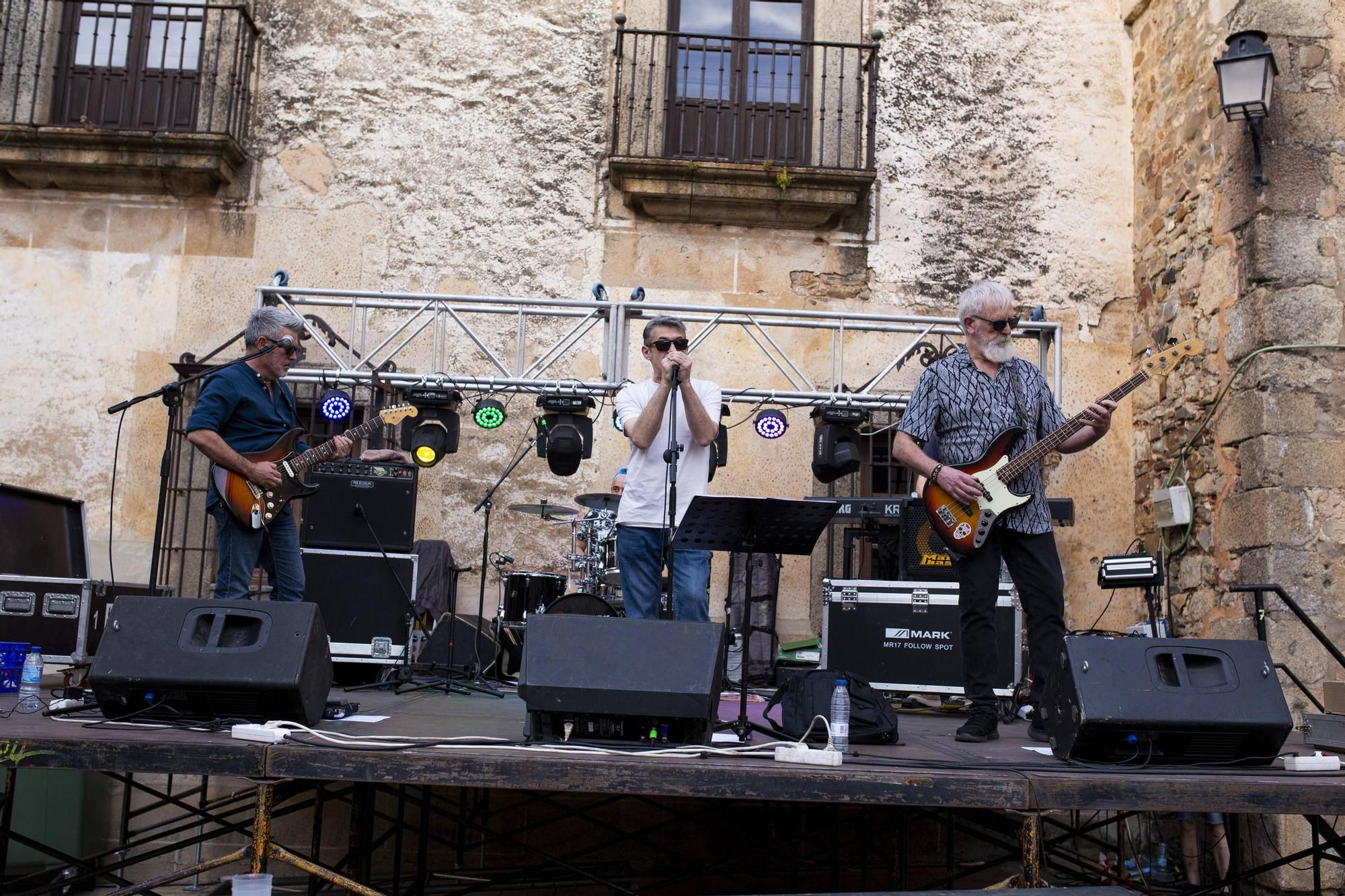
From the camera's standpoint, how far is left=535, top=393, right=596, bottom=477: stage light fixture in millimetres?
6949

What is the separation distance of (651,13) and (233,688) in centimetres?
685

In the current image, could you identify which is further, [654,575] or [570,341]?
[570,341]

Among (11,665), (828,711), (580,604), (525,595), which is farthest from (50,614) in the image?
(828,711)

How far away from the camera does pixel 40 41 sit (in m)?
8.48

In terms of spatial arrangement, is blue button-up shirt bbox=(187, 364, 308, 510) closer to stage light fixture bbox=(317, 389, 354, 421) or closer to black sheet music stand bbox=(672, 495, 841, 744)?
black sheet music stand bbox=(672, 495, 841, 744)

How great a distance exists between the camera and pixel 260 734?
3.06 m

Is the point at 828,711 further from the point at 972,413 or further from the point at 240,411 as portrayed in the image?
the point at 240,411

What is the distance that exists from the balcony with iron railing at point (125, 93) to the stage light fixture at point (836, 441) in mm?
4651

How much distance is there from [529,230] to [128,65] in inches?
128

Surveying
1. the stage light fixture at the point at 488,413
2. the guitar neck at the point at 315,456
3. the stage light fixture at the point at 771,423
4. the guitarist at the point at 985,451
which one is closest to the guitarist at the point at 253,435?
the guitar neck at the point at 315,456

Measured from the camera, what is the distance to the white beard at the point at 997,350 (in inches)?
162

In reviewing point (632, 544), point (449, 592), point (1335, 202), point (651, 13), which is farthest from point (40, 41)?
point (1335, 202)

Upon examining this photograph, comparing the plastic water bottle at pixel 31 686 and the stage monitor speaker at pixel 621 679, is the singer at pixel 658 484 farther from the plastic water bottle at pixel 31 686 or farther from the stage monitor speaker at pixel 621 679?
the plastic water bottle at pixel 31 686

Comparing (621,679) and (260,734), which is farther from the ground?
(621,679)
